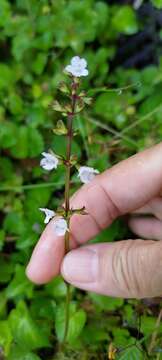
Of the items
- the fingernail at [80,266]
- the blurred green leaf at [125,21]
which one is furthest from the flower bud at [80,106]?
the blurred green leaf at [125,21]

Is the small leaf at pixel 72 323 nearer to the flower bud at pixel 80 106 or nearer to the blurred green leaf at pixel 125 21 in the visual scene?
the flower bud at pixel 80 106

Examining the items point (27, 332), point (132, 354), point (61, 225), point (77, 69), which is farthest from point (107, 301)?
point (77, 69)

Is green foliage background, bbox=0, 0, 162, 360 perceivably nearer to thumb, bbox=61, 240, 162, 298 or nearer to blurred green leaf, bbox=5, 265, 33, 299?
blurred green leaf, bbox=5, 265, 33, 299

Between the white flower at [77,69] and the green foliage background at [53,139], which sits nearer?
the white flower at [77,69]

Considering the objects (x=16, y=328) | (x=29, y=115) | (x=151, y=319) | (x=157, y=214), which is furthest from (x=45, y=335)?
(x=29, y=115)

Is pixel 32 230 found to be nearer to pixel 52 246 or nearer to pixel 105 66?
pixel 52 246

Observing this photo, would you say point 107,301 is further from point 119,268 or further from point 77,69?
point 77,69
